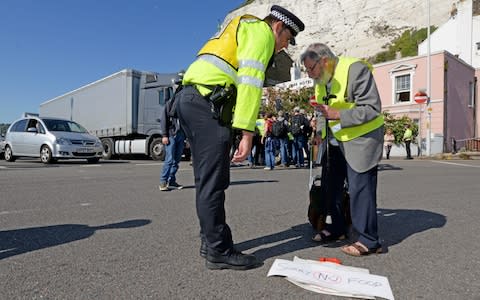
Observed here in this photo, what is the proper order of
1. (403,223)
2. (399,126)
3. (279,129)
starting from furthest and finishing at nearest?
(399,126) → (279,129) → (403,223)

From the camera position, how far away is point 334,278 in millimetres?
2529

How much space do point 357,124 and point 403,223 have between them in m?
1.77

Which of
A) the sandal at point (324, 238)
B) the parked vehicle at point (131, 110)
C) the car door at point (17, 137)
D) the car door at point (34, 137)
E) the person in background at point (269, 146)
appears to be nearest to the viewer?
the sandal at point (324, 238)


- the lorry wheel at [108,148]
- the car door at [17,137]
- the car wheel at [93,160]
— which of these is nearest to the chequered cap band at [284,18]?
the car wheel at [93,160]

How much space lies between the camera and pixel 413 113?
79.5ft

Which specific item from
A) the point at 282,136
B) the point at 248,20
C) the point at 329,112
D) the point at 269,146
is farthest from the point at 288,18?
the point at 282,136

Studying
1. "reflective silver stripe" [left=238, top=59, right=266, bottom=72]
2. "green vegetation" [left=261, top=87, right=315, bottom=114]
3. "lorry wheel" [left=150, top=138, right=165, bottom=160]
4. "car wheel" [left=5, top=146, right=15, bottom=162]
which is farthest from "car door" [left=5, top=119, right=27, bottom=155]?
"green vegetation" [left=261, top=87, right=315, bottom=114]

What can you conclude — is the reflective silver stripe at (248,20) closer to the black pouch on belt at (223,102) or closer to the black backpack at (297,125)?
the black pouch on belt at (223,102)

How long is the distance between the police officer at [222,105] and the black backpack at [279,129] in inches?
353

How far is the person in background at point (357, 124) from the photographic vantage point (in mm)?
3029

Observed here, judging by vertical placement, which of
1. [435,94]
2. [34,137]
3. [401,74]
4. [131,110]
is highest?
[401,74]

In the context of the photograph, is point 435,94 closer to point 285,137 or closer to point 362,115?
point 285,137

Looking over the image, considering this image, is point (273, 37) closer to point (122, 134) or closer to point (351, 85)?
point (351, 85)

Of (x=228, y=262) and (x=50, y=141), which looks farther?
(x=50, y=141)
